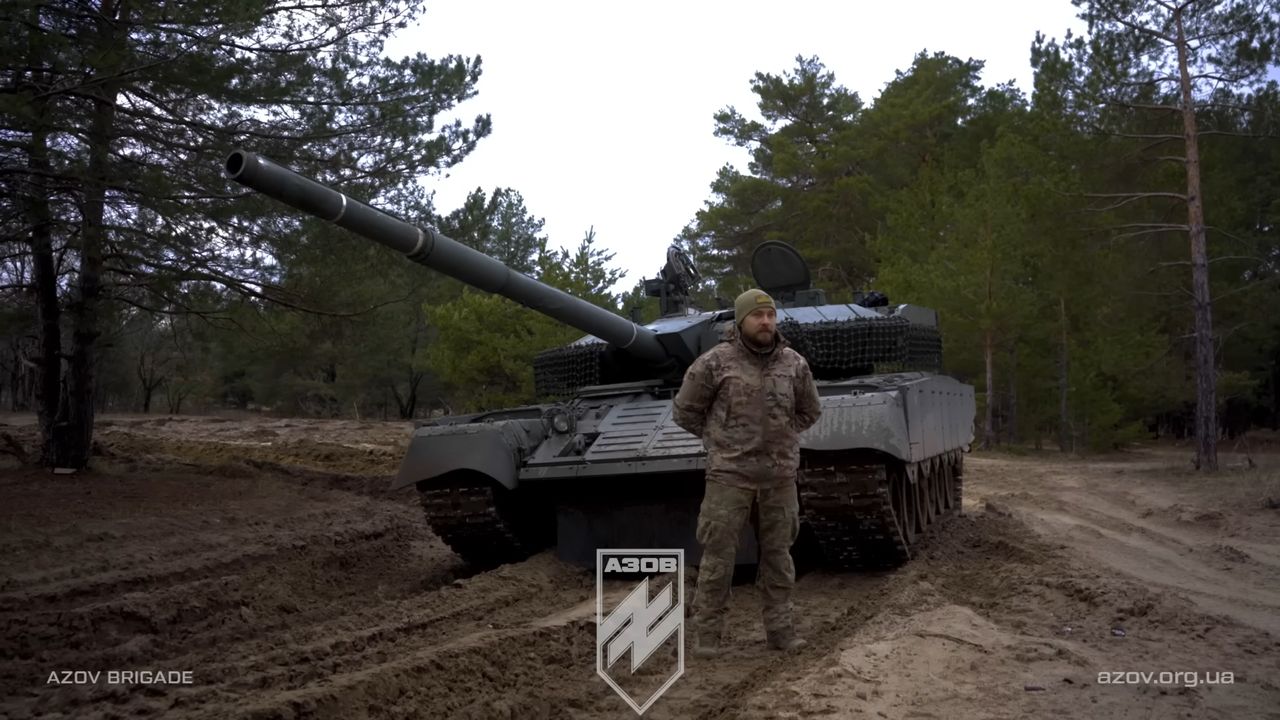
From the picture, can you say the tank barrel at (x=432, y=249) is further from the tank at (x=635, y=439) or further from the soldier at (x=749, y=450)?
the soldier at (x=749, y=450)

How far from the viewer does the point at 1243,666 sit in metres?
4.30

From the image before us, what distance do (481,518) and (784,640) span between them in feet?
10.3

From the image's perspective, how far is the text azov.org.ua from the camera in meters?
4.04

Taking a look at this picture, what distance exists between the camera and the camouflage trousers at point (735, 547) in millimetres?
4789

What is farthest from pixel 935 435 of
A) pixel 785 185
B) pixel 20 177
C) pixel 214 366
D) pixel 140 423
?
pixel 214 366

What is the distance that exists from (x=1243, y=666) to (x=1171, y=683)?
524 millimetres

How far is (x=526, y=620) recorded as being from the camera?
18.5ft

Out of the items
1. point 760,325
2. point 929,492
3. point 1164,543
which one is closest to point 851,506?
point 760,325

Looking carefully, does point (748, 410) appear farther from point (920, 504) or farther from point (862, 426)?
point (920, 504)

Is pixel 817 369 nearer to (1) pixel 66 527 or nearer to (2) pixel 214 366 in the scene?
(1) pixel 66 527

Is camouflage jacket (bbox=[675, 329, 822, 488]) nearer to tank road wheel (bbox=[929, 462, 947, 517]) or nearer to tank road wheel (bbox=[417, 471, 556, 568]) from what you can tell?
tank road wheel (bbox=[417, 471, 556, 568])

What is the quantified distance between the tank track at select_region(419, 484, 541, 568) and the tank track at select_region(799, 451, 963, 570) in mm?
2246

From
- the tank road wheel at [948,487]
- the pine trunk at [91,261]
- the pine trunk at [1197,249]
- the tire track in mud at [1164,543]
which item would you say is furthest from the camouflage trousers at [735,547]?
the pine trunk at [1197,249]

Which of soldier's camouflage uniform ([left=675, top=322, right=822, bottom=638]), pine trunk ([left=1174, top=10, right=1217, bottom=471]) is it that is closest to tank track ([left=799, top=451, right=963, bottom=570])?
soldier's camouflage uniform ([left=675, top=322, right=822, bottom=638])
